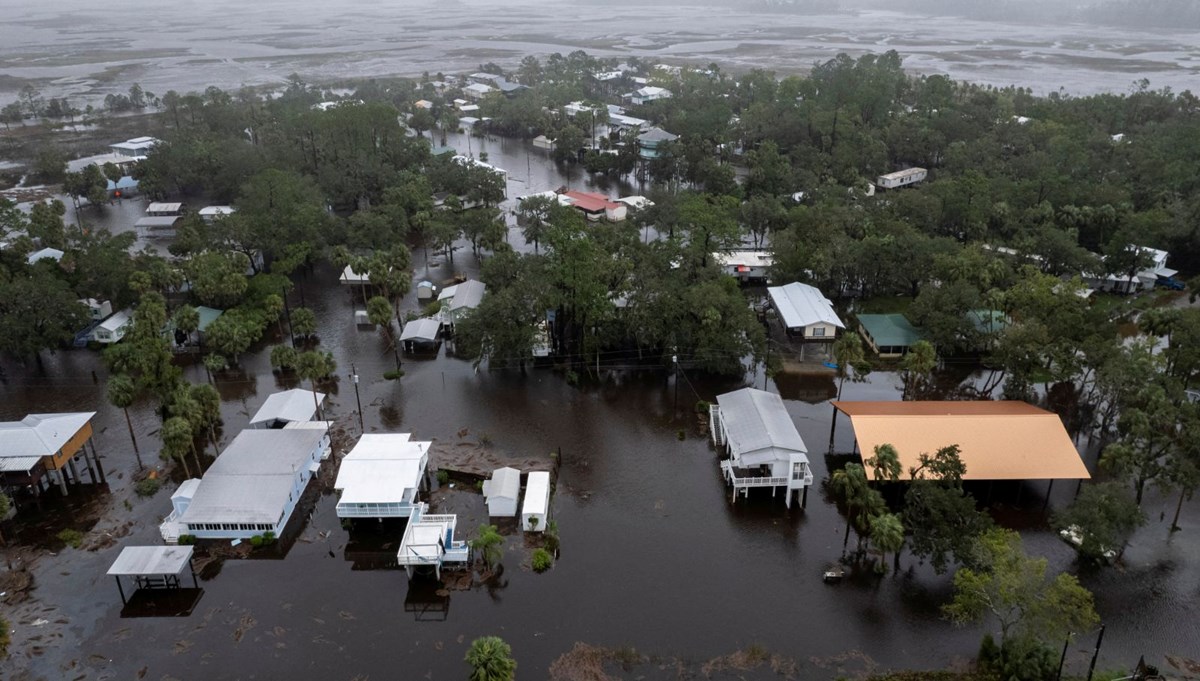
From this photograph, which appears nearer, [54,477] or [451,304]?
[54,477]

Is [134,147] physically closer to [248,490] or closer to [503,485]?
[248,490]

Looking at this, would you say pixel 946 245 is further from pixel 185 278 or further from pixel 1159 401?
pixel 185 278

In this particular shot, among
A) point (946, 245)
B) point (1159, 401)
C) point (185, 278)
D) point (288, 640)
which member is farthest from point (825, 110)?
point (288, 640)

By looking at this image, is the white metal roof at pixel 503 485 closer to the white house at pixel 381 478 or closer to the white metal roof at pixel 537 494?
the white metal roof at pixel 537 494

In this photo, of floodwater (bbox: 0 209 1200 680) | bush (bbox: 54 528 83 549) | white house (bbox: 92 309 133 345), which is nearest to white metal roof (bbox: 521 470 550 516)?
floodwater (bbox: 0 209 1200 680)

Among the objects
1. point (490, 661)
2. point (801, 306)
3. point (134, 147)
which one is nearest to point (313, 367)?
point (490, 661)
